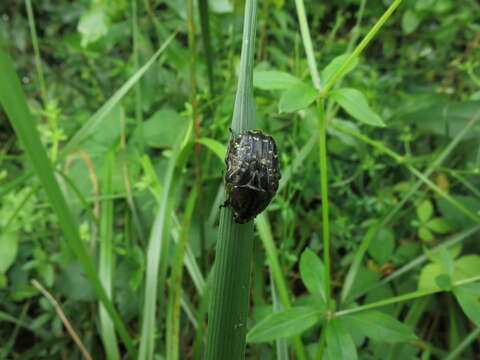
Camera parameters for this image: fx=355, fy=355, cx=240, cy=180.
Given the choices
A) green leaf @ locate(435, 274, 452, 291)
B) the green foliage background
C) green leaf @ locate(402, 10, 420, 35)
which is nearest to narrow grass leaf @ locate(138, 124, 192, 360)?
the green foliage background

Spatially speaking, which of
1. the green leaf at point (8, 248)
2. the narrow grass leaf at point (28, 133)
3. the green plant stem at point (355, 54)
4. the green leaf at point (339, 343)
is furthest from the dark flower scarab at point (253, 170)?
the green leaf at point (8, 248)

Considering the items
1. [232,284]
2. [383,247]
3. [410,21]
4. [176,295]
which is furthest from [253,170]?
[410,21]

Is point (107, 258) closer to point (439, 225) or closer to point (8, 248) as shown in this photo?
point (8, 248)

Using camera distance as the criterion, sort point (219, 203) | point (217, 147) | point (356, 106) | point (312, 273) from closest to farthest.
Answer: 1. point (356, 106)
2. point (312, 273)
3. point (217, 147)
4. point (219, 203)

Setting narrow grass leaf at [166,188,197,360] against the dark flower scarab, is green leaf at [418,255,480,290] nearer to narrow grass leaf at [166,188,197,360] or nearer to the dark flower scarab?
the dark flower scarab

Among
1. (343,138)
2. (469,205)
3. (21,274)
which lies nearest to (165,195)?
(343,138)

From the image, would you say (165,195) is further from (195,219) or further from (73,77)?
(73,77)

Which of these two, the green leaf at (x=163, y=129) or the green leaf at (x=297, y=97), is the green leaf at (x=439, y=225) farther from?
the green leaf at (x=163, y=129)
